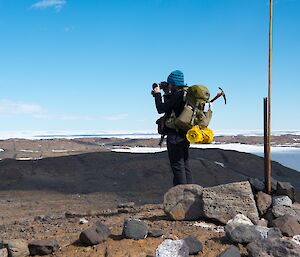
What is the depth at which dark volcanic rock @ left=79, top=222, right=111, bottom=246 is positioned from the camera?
4902mm

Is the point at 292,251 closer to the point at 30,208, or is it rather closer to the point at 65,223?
the point at 65,223

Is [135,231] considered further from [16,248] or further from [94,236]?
[16,248]

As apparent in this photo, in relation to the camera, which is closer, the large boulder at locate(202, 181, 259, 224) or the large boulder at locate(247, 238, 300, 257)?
the large boulder at locate(247, 238, 300, 257)

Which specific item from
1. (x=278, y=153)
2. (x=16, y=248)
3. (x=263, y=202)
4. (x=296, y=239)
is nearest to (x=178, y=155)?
(x=263, y=202)

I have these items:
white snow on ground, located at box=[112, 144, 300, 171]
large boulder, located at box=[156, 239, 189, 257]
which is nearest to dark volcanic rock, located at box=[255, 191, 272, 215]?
large boulder, located at box=[156, 239, 189, 257]

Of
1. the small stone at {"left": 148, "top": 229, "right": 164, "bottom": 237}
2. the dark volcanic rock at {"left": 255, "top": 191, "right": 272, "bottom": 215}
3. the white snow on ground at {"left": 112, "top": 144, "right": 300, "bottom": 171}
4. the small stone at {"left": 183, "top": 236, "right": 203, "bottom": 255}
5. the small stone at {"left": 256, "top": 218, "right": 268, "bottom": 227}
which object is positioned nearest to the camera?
the small stone at {"left": 183, "top": 236, "right": 203, "bottom": 255}

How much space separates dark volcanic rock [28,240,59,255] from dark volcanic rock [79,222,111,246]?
0.99 feet

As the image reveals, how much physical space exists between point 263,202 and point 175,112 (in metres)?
1.64

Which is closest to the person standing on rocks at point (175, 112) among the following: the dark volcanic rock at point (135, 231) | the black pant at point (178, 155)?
the black pant at point (178, 155)

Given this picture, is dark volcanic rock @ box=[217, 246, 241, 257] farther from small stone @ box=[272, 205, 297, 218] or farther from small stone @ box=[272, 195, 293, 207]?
small stone @ box=[272, 195, 293, 207]

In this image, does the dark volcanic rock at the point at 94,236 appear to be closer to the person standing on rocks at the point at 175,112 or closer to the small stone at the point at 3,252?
the small stone at the point at 3,252

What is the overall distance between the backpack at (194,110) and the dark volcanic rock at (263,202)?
3.90 feet

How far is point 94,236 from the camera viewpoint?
16.2ft

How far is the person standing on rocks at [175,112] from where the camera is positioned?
5.98 metres
